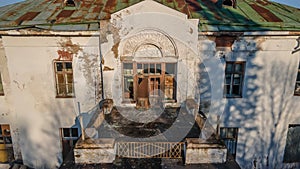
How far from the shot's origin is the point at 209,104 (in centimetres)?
892

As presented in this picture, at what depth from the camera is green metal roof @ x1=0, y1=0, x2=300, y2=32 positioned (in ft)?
26.4

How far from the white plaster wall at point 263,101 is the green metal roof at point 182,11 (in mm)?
641

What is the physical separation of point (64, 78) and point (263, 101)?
7.97 meters

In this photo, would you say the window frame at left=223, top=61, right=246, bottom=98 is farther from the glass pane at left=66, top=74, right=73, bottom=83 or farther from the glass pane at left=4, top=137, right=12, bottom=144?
the glass pane at left=4, top=137, right=12, bottom=144

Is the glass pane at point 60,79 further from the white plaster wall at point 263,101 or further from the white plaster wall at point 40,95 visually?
the white plaster wall at point 263,101

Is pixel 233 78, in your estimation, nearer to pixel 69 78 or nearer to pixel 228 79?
pixel 228 79

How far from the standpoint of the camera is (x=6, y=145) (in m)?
9.56

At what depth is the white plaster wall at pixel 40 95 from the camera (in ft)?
27.0

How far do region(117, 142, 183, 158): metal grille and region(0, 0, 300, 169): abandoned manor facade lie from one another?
1.37 m

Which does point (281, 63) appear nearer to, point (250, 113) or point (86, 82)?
point (250, 113)

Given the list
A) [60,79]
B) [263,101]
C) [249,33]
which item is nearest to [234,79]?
[263,101]

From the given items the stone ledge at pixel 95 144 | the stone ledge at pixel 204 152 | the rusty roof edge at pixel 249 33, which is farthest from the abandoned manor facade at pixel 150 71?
the stone ledge at pixel 95 144

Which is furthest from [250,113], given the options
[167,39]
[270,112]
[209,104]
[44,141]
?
[44,141]

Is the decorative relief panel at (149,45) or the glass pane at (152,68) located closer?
the decorative relief panel at (149,45)
